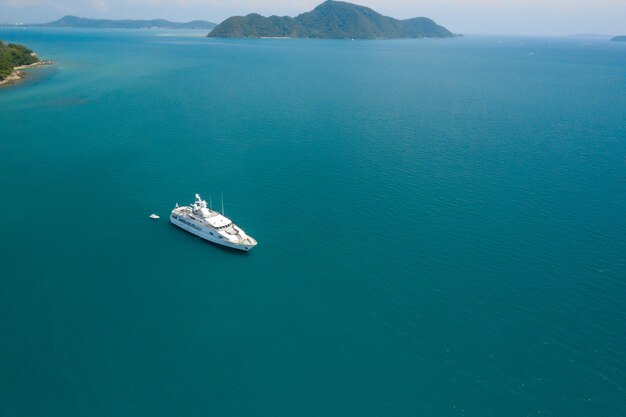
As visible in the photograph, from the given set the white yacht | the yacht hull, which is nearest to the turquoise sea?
the yacht hull

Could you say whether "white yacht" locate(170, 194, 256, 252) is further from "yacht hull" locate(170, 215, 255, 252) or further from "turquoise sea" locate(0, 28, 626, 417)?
"turquoise sea" locate(0, 28, 626, 417)

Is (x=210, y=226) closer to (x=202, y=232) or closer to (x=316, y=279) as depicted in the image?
(x=202, y=232)

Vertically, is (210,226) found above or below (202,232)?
above

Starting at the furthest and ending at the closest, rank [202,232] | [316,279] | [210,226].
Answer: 1. [202,232]
2. [210,226]
3. [316,279]

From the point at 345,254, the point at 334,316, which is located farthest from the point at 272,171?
the point at 334,316

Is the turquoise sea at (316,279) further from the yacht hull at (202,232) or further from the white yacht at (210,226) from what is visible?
the white yacht at (210,226)

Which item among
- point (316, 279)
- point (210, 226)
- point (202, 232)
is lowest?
point (316, 279)

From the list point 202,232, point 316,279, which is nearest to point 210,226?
point 202,232
